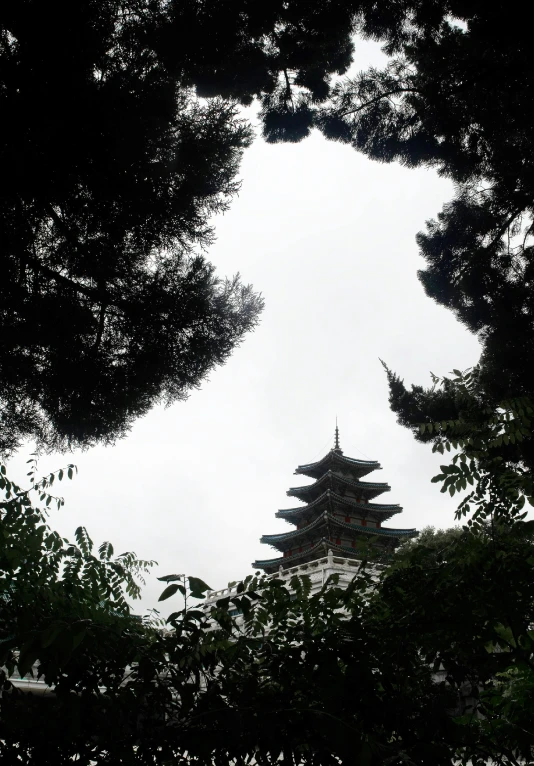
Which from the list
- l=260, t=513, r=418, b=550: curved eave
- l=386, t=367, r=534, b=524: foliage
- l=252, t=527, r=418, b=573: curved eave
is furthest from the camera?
l=260, t=513, r=418, b=550: curved eave

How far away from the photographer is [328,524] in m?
26.6

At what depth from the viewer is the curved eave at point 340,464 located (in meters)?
31.3

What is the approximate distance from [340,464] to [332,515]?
4830 mm

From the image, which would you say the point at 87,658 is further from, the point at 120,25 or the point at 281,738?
→ the point at 120,25

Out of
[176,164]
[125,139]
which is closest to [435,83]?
[176,164]

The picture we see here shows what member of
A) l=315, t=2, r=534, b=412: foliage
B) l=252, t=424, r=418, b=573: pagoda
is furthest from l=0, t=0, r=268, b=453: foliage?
l=252, t=424, r=418, b=573: pagoda

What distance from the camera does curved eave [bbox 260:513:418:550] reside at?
84.9 feet

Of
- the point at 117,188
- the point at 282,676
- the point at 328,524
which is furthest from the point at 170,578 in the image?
the point at 328,524

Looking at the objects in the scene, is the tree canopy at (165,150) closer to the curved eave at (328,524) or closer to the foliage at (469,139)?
the foliage at (469,139)

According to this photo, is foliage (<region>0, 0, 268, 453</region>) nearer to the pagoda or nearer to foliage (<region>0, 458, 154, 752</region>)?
foliage (<region>0, 458, 154, 752</region>)

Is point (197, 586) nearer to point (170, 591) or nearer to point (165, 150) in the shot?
point (170, 591)

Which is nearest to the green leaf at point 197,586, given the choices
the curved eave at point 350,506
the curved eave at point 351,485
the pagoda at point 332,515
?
the pagoda at point 332,515

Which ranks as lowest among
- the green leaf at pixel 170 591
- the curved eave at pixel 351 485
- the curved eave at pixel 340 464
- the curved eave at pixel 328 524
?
the green leaf at pixel 170 591

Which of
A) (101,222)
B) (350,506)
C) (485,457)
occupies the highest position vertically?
(350,506)
